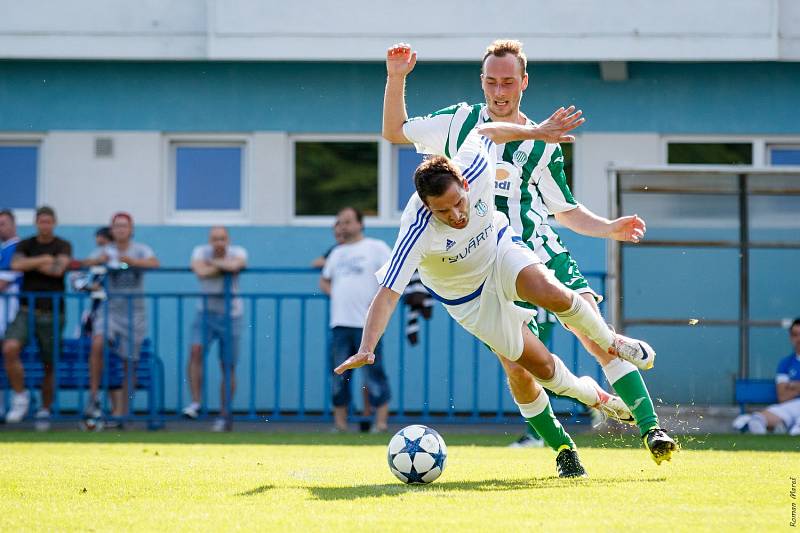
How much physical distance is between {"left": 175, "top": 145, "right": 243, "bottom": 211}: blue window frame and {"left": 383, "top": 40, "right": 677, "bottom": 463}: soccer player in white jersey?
360 inches

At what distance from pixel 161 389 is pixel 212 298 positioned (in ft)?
3.66

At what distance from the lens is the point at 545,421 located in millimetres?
7758

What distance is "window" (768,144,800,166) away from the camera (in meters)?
16.5

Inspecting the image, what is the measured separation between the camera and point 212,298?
561 inches

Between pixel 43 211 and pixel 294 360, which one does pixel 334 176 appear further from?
pixel 43 211

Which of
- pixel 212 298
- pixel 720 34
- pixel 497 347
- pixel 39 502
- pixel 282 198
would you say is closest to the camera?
pixel 39 502

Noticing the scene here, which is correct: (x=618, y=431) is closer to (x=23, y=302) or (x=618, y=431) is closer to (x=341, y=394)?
(x=341, y=394)

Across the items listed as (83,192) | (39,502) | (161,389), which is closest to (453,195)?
(39,502)

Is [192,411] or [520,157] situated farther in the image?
[192,411]

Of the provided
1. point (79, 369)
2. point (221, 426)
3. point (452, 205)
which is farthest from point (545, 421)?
point (79, 369)

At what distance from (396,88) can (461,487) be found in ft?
7.44

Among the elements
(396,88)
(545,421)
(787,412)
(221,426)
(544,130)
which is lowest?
(221,426)

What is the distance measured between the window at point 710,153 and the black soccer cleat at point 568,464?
9275 millimetres

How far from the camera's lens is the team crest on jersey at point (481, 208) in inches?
279
